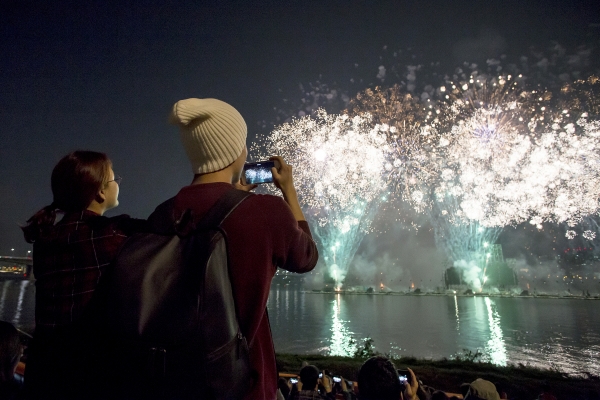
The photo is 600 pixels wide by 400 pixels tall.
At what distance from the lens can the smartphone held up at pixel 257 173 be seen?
2.04 metres

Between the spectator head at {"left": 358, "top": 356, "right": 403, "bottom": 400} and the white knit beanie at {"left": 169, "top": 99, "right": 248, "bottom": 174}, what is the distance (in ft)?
7.63

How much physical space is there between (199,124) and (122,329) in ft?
3.15

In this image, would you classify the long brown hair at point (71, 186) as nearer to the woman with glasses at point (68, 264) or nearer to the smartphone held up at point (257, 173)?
the woman with glasses at point (68, 264)

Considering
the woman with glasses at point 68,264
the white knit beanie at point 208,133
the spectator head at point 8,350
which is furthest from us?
the spectator head at point 8,350

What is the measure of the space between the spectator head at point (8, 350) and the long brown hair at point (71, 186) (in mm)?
1366

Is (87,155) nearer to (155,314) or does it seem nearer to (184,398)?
(155,314)

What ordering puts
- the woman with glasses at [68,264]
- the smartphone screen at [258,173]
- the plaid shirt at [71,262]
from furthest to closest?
the smartphone screen at [258,173] < the plaid shirt at [71,262] < the woman with glasses at [68,264]

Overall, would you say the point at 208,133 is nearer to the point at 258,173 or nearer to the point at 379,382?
the point at 258,173

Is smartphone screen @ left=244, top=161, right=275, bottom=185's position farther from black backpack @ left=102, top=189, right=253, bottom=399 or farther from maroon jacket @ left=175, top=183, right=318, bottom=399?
black backpack @ left=102, top=189, right=253, bottom=399

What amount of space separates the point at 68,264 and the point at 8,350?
1596mm

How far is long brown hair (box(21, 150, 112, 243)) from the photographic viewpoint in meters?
1.69

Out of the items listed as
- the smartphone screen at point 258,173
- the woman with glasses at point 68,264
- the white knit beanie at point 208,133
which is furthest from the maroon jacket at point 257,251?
the smartphone screen at point 258,173

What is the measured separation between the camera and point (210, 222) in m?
1.23

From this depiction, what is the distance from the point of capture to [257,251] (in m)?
1.31
